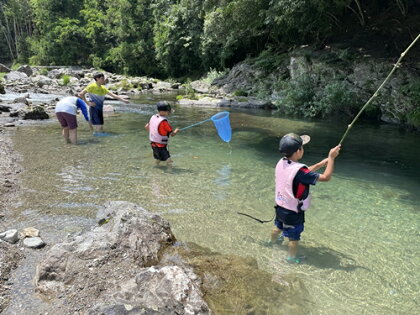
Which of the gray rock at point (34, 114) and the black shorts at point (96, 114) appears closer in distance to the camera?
the black shorts at point (96, 114)

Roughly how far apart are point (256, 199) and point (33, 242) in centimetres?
396

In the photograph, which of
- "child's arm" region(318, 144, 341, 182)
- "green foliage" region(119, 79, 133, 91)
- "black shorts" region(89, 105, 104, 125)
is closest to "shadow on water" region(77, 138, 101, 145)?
"black shorts" region(89, 105, 104, 125)

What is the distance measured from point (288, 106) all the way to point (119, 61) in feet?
148

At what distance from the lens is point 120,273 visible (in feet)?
12.4

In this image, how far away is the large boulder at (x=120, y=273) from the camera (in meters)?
3.07

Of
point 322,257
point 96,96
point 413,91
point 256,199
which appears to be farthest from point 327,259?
point 413,91

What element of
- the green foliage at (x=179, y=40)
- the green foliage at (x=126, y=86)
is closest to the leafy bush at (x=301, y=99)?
the green foliage at (x=126, y=86)

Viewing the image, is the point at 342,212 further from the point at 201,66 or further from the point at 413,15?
the point at 201,66

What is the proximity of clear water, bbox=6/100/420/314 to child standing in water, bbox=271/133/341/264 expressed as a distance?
14.8 inches

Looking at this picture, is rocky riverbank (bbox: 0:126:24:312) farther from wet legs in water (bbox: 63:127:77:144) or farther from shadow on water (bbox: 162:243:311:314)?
shadow on water (bbox: 162:243:311:314)

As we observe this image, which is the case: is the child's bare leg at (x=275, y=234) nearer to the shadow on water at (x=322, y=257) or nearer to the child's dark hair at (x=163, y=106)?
the shadow on water at (x=322, y=257)

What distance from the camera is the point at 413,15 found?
65.1 ft

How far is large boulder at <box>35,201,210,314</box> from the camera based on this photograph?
121 inches

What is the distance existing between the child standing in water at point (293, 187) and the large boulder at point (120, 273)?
58.8 inches
